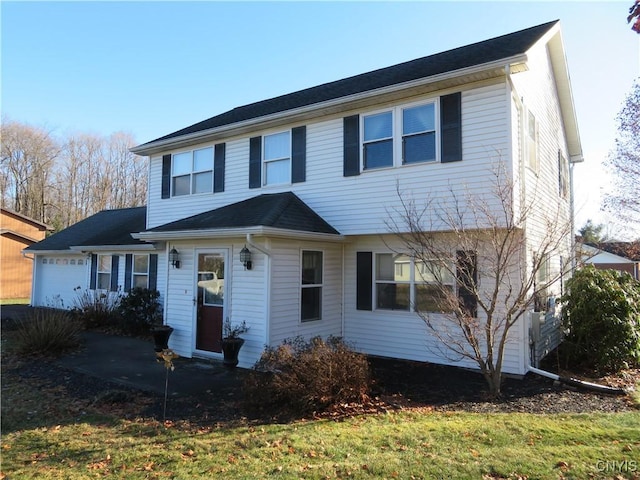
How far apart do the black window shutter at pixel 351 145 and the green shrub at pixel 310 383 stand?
4.68 meters

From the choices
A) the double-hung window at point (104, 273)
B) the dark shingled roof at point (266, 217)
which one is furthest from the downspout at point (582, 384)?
the double-hung window at point (104, 273)

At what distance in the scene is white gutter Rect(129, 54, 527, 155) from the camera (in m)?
7.54

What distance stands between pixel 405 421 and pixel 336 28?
918 centimetres

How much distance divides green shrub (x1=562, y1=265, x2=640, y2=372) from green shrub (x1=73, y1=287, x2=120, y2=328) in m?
13.0

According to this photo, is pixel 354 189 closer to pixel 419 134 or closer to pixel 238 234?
pixel 419 134

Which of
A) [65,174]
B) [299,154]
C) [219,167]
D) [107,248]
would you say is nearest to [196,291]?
[219,167]

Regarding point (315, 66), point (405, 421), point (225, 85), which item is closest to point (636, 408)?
point (405, 421)

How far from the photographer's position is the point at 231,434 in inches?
198

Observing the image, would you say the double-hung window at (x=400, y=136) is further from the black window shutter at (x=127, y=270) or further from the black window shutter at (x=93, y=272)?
the black window shutter at (x=93, y=272)

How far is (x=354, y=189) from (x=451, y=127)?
99.5 inches

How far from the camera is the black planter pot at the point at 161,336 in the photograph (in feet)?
31.9

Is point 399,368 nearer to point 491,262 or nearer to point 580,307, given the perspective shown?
point 491,262

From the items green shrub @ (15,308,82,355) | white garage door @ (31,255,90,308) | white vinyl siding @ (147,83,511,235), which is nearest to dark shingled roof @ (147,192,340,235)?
white vinyl siding @ (147,83,511,235)

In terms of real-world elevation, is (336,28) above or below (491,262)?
above
